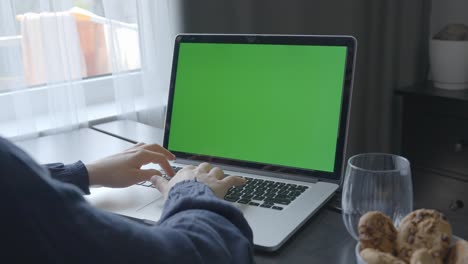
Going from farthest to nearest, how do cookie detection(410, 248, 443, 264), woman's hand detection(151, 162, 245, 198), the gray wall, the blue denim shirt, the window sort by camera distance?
1. the gray wall
2. the window
3. woman's hand detection(151, 162, 245, 198)
4. cookie detection(410, 248, 443, 264)
5. the blue denim shirt

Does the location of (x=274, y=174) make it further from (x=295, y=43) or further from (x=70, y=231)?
(x=70, y=231)

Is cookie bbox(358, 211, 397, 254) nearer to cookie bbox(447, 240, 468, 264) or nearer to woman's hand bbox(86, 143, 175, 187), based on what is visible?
cookie bbox(447, 240, 468, 264)

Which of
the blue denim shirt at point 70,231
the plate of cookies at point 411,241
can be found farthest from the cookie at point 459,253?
the blue denim shirt at point 70,231

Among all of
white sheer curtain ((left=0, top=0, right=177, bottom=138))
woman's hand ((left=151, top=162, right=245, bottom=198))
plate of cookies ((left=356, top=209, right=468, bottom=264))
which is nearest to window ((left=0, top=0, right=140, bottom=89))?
white sheer curtain ((left=0, top=0, right=177, bottom=138))

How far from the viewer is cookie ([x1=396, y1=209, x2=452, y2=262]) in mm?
580

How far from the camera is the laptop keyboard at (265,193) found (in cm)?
87

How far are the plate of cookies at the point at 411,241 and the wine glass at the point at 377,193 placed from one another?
72mm

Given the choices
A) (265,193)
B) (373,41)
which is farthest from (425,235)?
(373,41)

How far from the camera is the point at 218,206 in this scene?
26.4 inches

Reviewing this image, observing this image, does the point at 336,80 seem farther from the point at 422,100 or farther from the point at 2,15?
the point at 422,100

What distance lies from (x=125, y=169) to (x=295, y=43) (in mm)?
408

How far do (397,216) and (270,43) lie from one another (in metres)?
0.47

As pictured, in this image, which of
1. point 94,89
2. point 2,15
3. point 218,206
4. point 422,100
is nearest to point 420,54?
point 422,100

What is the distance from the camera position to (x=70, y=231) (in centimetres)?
47
